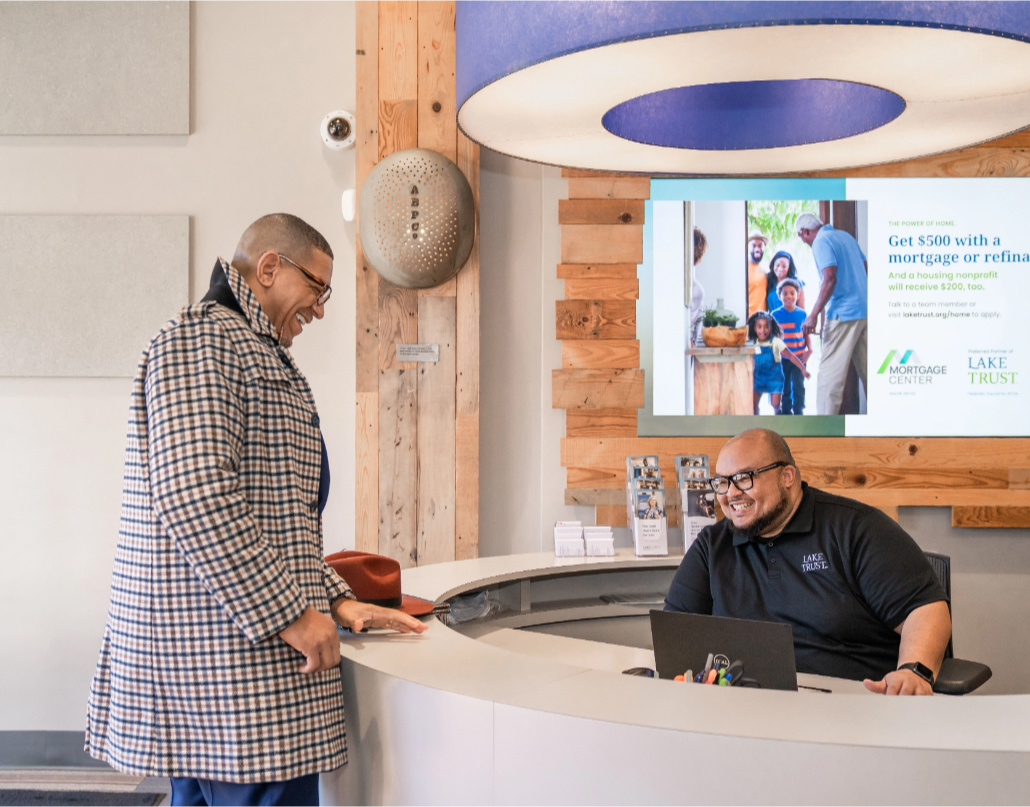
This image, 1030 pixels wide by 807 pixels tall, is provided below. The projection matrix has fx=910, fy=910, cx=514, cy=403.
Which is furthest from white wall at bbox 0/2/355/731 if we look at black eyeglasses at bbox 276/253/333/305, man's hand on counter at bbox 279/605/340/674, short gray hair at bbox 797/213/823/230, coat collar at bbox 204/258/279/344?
man's hand on counter at bbox 279/605/340/674

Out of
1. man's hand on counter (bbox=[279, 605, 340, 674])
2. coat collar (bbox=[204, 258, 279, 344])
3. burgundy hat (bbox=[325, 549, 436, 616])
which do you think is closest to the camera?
man's hand on counter (bbox=[279, 605, 340, 674])

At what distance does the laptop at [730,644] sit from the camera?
1643 millimetres

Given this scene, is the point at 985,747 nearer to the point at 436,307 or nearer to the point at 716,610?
the point at 716,610

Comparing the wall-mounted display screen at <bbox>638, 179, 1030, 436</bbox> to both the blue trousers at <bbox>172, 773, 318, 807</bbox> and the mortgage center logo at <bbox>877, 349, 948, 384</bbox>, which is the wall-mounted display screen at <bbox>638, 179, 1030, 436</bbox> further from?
the blue trousers at <bbox>172, 773, 318, 807</bbox>

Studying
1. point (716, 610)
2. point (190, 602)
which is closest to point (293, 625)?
point (190, 602)

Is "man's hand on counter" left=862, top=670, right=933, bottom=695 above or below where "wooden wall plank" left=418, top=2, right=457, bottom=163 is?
below

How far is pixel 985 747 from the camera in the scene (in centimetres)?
123

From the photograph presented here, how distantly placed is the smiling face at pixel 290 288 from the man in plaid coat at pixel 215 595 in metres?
0.13

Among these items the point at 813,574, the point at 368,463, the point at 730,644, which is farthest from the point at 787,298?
the point at 730,644

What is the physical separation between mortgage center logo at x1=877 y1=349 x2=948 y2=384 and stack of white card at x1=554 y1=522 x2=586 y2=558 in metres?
1.47

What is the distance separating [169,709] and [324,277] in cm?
81

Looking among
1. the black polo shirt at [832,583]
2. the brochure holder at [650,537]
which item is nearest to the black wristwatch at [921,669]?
the black polo shirt at [832,583]

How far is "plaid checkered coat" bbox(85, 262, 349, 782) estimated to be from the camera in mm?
1435

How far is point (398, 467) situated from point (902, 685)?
210 centimetres
